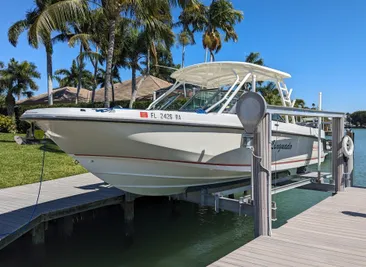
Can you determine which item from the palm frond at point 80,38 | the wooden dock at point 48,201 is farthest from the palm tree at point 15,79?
the wooden dock at point 48,201

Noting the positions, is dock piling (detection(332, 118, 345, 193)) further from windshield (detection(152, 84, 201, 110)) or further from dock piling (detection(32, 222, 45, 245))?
dock piling (detection(32, 222, 45, 245))

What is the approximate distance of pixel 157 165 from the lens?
229 inches

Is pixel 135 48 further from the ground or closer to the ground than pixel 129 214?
further from the ground

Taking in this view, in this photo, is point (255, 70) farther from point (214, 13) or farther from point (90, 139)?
point (214, 13)

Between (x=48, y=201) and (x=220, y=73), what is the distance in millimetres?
4616

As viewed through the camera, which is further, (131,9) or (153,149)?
(131,9)

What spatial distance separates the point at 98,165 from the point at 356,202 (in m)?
4.76

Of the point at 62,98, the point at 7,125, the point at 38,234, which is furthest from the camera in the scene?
the point at 62,98

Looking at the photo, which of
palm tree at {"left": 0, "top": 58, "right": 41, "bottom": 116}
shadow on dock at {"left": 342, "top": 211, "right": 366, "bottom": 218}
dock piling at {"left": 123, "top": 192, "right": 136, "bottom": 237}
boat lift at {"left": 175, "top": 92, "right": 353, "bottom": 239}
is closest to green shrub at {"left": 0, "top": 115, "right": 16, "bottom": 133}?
palm tree at {"left": 0, "top": 58, "right": 41, "bottom": 116}

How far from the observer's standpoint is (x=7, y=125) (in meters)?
22.4

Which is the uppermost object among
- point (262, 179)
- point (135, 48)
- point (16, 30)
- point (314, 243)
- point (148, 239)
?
point (16, 30)

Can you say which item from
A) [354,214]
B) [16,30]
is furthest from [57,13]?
[354,214]

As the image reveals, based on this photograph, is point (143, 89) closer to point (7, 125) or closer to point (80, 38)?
point (80, 38)

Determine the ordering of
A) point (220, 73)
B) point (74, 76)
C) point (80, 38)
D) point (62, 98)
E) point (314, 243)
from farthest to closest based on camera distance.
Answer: point (74, 76) → point (62, 98) → point (80, 38) → point (220, 73) → point (314, 243)
